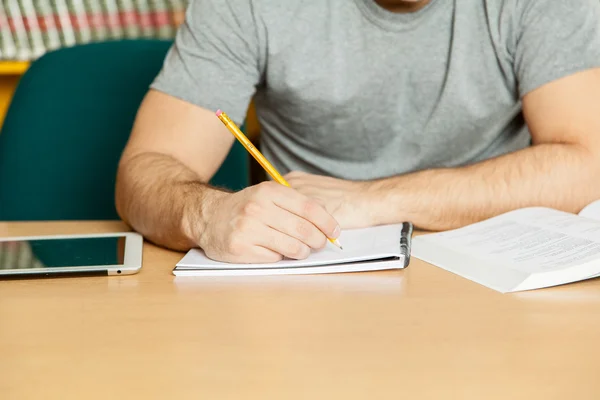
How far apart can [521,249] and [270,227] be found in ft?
0.96

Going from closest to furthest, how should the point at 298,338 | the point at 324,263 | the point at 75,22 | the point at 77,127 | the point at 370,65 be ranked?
the point at 298,338
the point at 324,263
the point at 370,65
the point at 77,127
the point at 75,22

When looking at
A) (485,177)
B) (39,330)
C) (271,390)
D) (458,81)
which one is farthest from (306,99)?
(271,390)

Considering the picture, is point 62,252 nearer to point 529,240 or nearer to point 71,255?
point 71,255

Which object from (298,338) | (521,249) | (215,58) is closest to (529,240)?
(521,249)

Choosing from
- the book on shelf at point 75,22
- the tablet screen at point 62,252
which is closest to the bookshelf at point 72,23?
the book on shelf at point 75,22

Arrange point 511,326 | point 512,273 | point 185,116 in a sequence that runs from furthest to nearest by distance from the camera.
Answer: point 185,116, point 512,273, point 511,326

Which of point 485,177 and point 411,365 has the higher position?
point 485,177

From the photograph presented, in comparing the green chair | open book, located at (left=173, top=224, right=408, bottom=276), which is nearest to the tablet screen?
open book, located at (left=173, top=224, right=408, bottom=276)

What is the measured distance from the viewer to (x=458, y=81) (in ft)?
4.53

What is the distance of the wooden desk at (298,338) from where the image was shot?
58cm

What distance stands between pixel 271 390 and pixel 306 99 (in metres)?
0.90

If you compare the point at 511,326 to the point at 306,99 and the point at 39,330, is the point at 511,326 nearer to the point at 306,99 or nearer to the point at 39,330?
the point at 39,330

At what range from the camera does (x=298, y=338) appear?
2.23 feet

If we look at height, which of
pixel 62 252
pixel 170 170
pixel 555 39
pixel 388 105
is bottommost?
pixel 62 252
